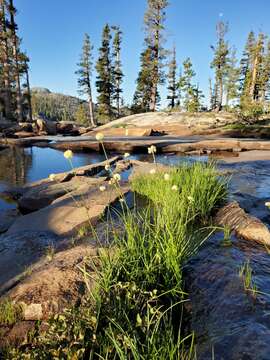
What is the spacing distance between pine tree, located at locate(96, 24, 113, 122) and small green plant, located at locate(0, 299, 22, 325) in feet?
150

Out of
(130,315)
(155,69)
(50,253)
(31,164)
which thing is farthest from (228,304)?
(155,69)

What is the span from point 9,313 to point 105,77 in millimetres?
46446

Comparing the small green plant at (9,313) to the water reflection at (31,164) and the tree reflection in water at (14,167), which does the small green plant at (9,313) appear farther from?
the tree reflection in water at (14,167)

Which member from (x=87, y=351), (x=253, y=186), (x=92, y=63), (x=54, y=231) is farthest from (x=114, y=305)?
(x=92, y=63)

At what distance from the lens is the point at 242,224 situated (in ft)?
11.1

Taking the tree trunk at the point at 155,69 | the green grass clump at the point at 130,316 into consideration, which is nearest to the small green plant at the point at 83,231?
the green grass clump at the point at 130,316

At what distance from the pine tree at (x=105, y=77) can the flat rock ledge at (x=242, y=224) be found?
44104 millimetres

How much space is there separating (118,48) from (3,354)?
47783 mm

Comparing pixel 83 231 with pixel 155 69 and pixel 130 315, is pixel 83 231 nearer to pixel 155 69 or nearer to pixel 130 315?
pixel 130 315

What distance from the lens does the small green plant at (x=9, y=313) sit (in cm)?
200

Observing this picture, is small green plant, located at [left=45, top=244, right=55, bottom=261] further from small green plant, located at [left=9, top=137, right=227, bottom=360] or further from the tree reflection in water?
the tree reflection in water

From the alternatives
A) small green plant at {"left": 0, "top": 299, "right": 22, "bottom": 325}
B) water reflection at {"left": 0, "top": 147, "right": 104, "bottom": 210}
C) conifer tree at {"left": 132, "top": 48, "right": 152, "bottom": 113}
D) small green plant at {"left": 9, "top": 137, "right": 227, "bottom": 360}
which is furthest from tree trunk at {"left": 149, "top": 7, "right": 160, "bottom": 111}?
small green plant at {"left": 0, "top": 299, "right": 22, "bottom": 325}

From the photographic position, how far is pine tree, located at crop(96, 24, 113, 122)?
44.2 m

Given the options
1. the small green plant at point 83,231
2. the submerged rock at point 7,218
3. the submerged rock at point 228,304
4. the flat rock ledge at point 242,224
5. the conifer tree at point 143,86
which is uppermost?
the conifer tree at point 143,86
